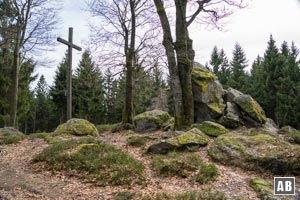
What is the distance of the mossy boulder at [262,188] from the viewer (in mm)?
5722

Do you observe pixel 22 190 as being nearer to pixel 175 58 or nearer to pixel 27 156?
pixel 27 156

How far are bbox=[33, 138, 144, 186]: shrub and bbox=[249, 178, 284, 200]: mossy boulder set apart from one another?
2325 millimetres

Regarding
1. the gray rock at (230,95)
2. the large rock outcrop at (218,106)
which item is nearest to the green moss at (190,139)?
the large rock outcrop at (218,106)

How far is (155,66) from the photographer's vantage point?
14.7 m

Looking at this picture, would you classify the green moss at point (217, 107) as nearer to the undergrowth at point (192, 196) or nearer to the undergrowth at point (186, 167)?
the undergrowth at point (186, 167)

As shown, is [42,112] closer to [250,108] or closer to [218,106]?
[218,106]

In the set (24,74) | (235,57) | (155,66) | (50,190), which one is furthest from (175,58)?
(235,57)

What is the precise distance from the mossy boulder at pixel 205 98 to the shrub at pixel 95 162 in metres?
5.06

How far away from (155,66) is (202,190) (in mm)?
9318

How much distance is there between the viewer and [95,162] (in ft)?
24.7

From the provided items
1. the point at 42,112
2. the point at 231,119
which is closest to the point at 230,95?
the point at 231,119

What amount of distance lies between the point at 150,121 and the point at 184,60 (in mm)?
3484

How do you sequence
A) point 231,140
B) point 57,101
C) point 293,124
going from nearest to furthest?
point 231,140 < point 293,124 < point 57,101

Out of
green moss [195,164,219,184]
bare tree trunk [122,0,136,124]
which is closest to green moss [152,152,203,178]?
green moss [195,164,219,184]
